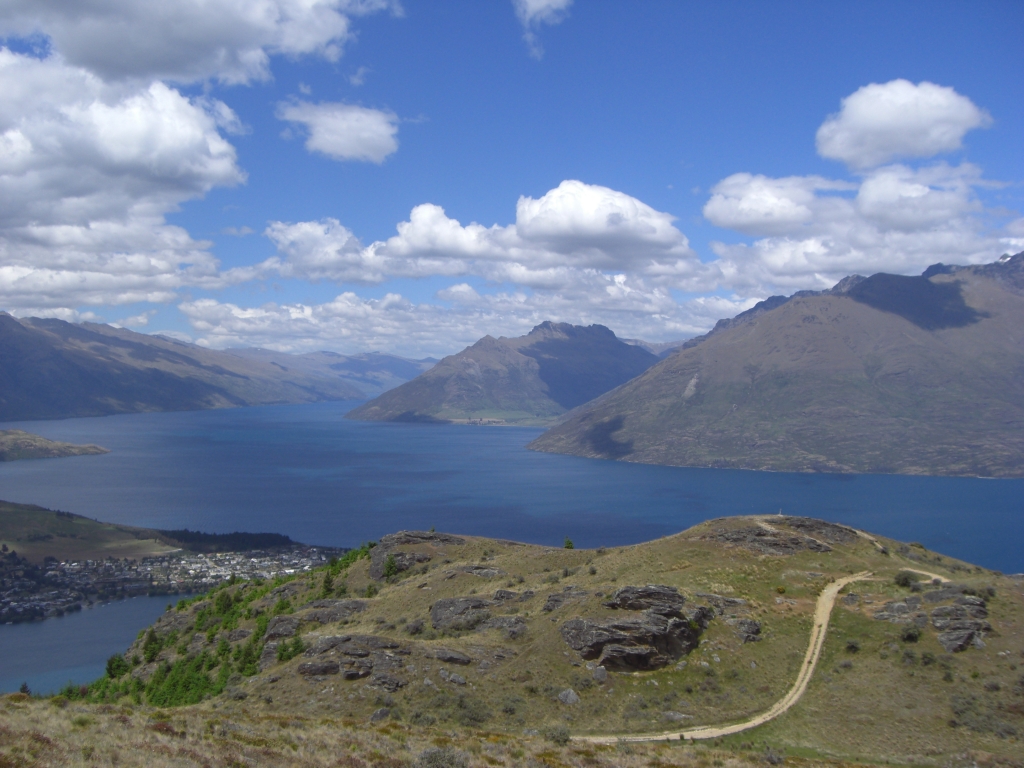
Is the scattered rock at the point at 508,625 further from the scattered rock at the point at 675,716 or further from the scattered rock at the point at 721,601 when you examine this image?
the scattered rock at the point at 721,601

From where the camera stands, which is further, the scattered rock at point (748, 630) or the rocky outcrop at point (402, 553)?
the rocky outcrop at point (402, 553)

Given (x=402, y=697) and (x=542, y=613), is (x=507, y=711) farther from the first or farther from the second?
(x=542, y=613)

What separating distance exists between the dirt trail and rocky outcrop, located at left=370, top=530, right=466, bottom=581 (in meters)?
47.6

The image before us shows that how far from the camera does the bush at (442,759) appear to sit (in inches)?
1178

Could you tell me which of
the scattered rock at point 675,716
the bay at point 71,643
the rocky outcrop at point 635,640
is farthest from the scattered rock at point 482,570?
the bay at point 71,643

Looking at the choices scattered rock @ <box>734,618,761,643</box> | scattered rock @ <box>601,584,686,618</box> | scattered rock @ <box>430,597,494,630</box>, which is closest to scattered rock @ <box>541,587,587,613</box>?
scattered rock @ <box>601,584,686,618</box>

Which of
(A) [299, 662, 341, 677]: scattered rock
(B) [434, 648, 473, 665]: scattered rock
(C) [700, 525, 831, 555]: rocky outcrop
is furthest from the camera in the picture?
(C) [700, 525, 831, 555]: rocky outcrop

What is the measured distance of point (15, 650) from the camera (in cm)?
14088

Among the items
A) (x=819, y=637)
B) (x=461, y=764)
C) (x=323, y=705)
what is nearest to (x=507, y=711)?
(x=323, y=705)

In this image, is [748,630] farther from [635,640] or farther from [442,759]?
[442,759]

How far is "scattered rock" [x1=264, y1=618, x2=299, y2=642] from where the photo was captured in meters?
65.7

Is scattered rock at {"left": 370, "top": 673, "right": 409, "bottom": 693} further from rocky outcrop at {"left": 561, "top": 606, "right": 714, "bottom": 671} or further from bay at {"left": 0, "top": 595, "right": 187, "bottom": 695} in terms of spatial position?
bay at {"left": 0, "top": 595, "right": 187, "bottom": 695}

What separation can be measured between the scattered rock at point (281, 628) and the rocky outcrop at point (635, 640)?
1127 inches

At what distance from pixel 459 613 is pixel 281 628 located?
60.9 feet
